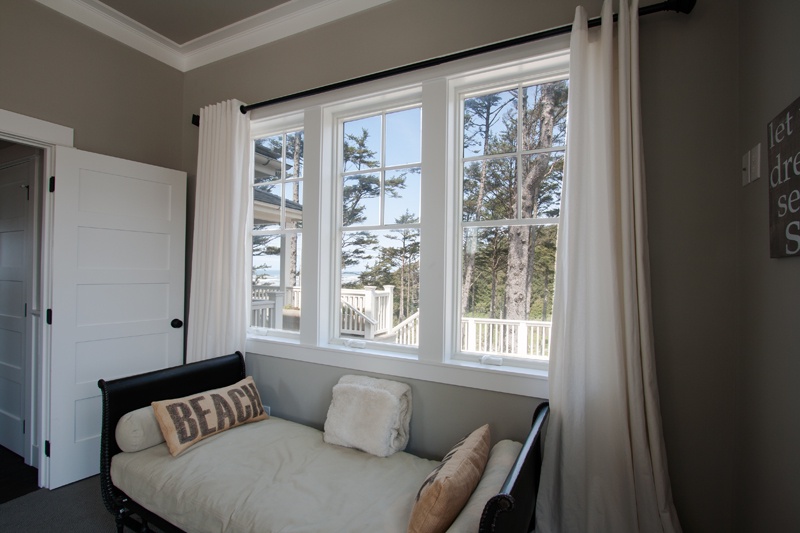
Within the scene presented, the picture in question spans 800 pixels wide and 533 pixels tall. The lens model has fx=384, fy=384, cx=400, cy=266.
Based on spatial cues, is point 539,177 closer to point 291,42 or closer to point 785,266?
point 785,266

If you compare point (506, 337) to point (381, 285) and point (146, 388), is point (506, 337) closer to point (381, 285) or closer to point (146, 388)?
point (381, 285)

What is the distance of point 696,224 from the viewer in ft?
5.35

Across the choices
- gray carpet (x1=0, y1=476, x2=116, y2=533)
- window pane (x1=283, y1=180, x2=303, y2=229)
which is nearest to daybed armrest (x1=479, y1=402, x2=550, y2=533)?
window pane (x1=283, y1=180, x2=303, y2=229)

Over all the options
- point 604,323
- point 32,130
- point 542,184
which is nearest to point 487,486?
point 604,323

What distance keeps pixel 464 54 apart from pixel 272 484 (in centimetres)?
225

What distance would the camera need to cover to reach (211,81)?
307cm

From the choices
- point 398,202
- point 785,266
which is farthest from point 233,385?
point 785,266

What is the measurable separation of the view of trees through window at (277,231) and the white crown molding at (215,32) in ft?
2.31

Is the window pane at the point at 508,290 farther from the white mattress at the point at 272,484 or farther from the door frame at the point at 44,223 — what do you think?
the door frame at the point at 44,223

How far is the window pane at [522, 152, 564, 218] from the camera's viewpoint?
1.97 m

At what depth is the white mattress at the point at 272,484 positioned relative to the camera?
1463 millimetres

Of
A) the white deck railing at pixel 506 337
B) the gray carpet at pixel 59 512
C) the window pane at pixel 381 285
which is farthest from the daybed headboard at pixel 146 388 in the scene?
the white deck railing at pixel 506 337

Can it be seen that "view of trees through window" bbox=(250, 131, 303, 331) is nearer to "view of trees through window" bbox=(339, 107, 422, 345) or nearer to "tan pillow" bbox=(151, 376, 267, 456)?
"view of trees through window" bbox=(339, 107, 422, 345)

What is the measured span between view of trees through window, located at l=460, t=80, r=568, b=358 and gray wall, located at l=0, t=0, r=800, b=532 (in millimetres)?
316
